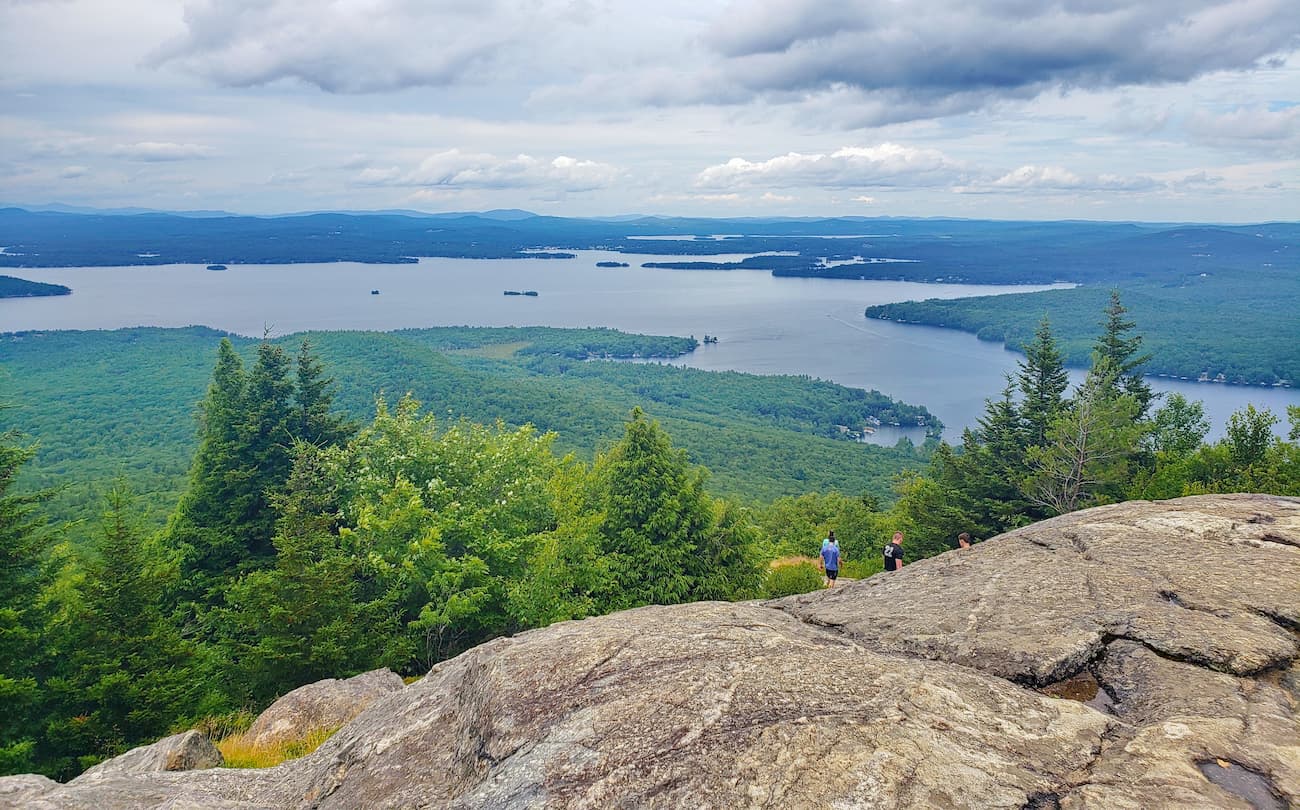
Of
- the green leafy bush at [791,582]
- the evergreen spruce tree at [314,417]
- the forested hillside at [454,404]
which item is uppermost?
the evergreen spruce tree at [314,417]

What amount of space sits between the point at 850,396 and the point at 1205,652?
12877 centimetres

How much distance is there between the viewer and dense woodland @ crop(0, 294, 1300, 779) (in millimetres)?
15297

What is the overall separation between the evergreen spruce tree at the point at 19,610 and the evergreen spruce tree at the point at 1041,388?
108ft

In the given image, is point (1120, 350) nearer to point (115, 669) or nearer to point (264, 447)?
point (264, 447)

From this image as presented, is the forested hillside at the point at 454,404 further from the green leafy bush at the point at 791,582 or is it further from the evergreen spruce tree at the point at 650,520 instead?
the green leafy bush at the point at 791,582

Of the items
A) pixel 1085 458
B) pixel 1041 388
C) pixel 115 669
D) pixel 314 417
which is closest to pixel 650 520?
pixel 115 669

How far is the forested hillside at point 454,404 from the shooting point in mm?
82062

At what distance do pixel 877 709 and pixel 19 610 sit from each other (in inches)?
709

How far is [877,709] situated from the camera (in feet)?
19.1

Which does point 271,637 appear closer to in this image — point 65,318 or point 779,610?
point 779,610

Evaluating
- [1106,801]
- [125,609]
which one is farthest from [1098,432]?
[125,609]

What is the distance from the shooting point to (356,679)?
11.9 metres

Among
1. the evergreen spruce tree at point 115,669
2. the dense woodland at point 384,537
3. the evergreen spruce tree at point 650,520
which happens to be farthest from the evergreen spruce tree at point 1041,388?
the evergreen spruce tree at point 115,669

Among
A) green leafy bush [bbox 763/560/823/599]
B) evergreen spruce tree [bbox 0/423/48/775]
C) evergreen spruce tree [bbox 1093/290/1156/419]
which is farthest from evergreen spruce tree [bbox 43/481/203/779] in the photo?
evergreen spruce tree [bbox 1093/290/1156/419]
